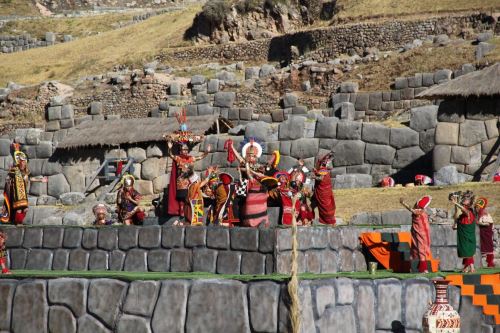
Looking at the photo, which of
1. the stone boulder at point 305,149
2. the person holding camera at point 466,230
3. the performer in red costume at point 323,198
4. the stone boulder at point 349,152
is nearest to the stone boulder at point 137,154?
the stone boulder at point 305,149

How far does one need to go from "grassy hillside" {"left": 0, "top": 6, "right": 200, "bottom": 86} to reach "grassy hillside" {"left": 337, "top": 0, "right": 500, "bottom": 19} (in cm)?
1077

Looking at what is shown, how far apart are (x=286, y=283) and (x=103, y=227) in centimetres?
555

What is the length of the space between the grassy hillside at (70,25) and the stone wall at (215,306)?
62546 millimetres

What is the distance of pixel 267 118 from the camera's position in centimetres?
3553

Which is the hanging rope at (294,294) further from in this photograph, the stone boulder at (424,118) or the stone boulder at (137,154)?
the stone boulder at (137,154)

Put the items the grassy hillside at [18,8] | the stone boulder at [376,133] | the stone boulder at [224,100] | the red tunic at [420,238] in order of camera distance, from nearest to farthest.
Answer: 1. the red tunic at [420,238]
2. the stone boulder at [376,133]
3. the stone boulder at [224,100]
4. the grassy hillside at [18,8]

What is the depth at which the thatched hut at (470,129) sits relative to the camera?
25.4 meters

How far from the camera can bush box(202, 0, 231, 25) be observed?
58.7m

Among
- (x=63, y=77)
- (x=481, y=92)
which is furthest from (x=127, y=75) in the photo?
(x=481, y=92)

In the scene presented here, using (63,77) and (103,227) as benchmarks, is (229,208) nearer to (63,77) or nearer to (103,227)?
(103,227)

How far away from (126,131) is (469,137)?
32.0ft

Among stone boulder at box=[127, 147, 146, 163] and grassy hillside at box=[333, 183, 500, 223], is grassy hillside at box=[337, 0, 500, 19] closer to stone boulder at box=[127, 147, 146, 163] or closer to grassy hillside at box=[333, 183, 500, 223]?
stone boulder at box=[127, 147, 146, 163]

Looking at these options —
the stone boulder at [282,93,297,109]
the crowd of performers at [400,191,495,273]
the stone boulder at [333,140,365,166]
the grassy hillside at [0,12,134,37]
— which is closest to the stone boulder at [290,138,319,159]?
the stone boulder at [333,140,365,166]

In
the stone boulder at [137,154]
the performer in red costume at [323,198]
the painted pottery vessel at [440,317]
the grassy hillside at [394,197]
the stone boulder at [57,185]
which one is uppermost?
the painted pottery vessel at [440,317]
